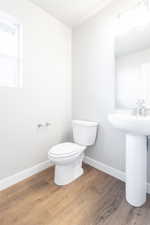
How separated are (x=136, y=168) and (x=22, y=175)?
54.5 inches

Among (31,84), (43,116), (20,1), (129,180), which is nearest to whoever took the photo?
(129,180)

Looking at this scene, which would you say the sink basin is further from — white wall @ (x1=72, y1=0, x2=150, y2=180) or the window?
the window

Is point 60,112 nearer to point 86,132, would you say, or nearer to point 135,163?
point 86,132

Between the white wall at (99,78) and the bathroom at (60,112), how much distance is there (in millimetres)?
13

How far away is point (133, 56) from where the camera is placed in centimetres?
139

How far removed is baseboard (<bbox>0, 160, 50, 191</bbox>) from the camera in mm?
1399

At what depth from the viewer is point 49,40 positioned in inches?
68.8

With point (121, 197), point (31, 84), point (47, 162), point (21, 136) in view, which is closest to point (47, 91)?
point (31, 84)

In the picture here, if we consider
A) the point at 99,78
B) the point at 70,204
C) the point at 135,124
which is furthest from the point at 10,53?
the point at 70,204

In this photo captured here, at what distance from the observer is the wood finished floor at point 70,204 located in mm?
1035

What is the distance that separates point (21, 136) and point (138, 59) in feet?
5.63

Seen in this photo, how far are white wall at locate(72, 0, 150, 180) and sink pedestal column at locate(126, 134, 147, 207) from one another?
0.36 metres

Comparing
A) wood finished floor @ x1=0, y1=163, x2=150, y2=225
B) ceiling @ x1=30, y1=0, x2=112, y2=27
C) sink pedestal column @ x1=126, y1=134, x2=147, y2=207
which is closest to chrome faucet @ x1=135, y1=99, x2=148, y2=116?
sink pedestal column @ x1=126, y1=134, x2=147, y2=207

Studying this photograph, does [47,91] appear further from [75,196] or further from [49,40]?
[75,196]
